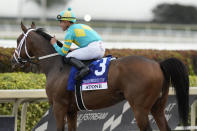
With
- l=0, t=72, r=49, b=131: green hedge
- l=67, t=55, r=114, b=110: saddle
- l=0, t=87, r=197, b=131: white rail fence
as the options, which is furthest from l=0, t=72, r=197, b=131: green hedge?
l=67, t=55, r=114, b=110: saddle

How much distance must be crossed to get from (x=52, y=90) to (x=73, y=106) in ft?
1.08

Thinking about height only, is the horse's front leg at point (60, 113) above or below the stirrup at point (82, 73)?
below

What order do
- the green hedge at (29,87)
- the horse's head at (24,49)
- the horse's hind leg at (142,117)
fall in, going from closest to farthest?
the horse's hind leg at (142,117), the horse's head at (24,49), the green hedge at (29,87)

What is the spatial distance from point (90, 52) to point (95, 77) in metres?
0.32

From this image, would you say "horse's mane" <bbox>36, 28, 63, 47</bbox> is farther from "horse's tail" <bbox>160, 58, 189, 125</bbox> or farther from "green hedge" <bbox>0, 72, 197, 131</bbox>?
"horse's tail" <bbox>160, 58, 189, 125</bbox>

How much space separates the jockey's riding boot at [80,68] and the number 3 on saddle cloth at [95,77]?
0.23ft

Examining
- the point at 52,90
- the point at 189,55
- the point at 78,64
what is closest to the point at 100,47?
the point at 78,64

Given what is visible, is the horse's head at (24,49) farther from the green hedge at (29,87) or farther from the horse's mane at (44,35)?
the green hedge at (29,87)

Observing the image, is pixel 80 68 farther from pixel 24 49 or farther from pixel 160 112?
pixel 160 112

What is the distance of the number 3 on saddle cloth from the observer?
5.05 metres

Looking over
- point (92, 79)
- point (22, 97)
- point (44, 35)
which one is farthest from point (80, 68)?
point (22, 97)

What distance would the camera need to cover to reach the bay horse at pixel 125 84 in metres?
4.81

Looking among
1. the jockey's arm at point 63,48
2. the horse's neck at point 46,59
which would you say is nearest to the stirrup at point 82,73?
the jockey's arm at point 63,48

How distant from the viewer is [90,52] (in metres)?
5.22
